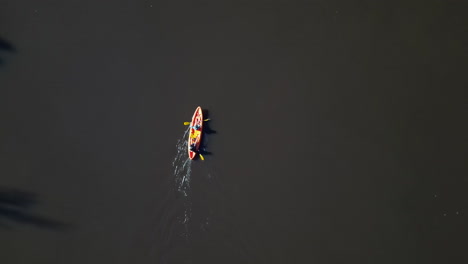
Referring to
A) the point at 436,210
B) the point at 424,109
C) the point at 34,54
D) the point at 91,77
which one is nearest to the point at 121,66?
the point at 91,77

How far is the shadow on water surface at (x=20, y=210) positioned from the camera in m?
6.05

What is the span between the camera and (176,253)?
5863mm

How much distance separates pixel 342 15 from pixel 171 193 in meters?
3.21

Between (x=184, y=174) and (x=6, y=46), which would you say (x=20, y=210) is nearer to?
(x=184, y=174)

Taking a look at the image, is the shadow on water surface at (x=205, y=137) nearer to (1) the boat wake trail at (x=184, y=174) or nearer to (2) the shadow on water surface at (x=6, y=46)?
(1) the boat wake trail at (x=184, y=174)

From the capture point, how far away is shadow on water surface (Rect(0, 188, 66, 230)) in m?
6.05

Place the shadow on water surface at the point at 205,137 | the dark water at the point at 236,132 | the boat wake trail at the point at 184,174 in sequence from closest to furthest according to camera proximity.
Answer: the dark water at the point at 236,132
the boat wake trail at the point at 184,174
the shadow on water surface at the point at 205,137

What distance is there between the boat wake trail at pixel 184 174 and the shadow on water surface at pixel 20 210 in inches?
61.2

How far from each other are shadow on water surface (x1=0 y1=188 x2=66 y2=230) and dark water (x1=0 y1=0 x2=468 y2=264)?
0.06 ft

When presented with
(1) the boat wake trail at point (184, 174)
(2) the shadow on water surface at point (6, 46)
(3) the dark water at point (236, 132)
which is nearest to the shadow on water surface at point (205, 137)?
(3) the dark water at point (236, 132)

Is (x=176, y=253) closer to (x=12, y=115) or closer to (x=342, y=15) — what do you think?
(x=12, y=115)

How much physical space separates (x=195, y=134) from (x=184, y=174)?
0.53m

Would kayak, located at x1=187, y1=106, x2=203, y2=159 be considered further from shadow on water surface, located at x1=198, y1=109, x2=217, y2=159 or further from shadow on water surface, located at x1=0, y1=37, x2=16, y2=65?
shadow on water surface, located at x1=0, y1=37, x2=16, y2=65

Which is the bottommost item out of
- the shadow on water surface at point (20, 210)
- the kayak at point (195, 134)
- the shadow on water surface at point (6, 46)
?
the shadow on water surface at point (20, 210)
